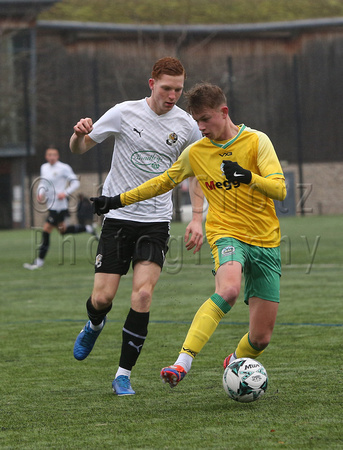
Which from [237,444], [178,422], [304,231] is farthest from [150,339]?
[304,231]

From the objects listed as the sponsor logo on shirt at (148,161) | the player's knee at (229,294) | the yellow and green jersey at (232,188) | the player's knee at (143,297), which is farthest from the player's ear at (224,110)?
the player's knee at (143,297)

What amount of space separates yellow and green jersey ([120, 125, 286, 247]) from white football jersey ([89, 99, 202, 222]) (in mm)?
507

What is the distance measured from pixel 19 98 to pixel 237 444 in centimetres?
3314

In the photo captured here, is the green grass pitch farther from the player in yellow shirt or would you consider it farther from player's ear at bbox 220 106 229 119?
player's ear at bbox 220 106 229 119

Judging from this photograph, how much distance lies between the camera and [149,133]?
5.61 meters

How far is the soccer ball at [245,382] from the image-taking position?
4.50m

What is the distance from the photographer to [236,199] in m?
4.93

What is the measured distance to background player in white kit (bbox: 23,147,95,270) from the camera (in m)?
14.7

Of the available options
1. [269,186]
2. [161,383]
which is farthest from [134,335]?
[269,186]

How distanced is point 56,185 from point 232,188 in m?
10.6

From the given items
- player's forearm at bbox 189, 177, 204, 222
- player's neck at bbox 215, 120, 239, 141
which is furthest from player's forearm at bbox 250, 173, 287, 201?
player's forearm at bbox 189, 177, 204, 222

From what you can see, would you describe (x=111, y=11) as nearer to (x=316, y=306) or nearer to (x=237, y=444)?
(x=316, y=306)

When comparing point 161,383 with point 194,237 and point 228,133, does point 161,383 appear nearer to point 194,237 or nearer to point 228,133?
point 194,237

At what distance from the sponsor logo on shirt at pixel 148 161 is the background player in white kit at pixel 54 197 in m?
9.23
